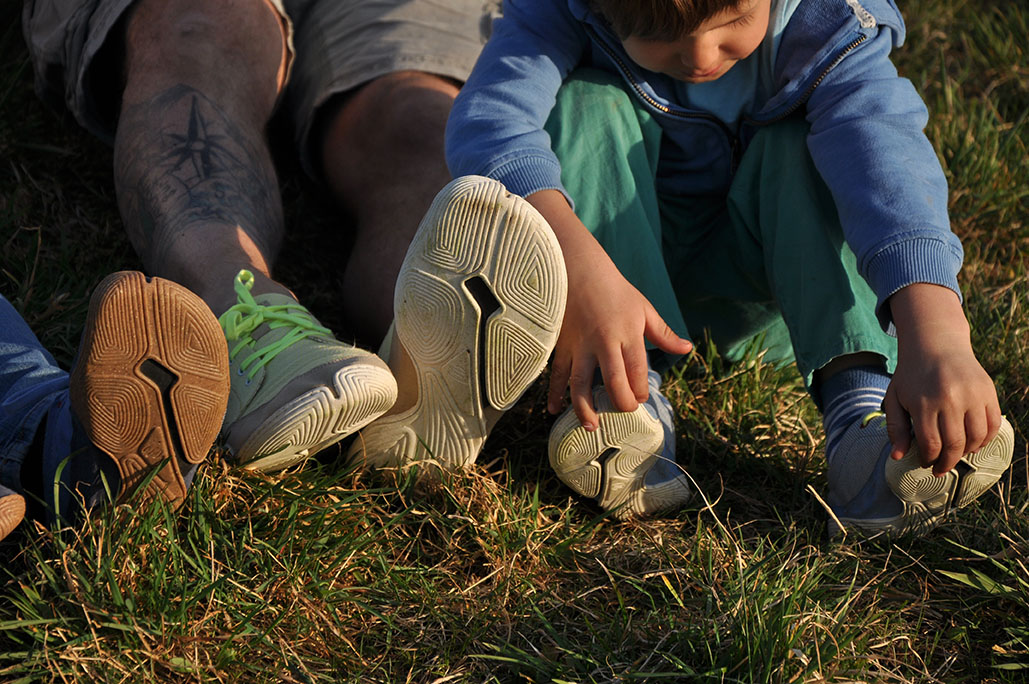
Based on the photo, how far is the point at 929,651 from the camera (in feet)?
4.85

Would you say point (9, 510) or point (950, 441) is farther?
point (950, 441)

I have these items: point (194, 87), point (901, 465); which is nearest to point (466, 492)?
point (901, 465)

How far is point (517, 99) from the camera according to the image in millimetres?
1673

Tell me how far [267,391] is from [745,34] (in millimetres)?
925

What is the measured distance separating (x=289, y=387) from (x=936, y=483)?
1.00 m

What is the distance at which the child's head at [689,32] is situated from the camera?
1485mm

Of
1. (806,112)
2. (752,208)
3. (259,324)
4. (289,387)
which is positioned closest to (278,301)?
(259,324)

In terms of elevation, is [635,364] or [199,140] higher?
[199,140]

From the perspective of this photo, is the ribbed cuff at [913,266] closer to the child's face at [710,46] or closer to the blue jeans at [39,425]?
the child's face at [710,46]

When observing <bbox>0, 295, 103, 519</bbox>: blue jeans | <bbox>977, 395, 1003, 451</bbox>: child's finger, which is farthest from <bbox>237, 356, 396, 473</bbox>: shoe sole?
<bbox>977, 395, 1003, 451</bbox>: child's finger

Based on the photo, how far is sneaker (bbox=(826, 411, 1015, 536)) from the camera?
1517 mm

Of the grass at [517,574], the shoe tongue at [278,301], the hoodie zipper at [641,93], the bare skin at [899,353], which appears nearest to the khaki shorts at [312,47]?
the grass at [517,574]

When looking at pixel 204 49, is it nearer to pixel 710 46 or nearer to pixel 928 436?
pixel 710 46

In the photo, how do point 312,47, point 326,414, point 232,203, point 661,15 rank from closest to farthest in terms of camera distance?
1. point 326,414
2. point 661,15
3. point 232,203
4. point 312,47
